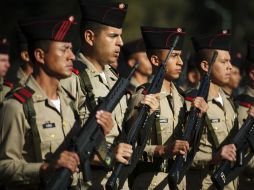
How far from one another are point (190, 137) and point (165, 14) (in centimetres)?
2880

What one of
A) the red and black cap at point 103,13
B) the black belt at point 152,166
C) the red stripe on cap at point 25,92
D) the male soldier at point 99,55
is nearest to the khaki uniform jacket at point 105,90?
the male soldier at point 99,55

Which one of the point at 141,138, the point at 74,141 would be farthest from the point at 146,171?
the point at 74,141

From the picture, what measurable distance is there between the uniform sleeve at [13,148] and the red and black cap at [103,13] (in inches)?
79.1

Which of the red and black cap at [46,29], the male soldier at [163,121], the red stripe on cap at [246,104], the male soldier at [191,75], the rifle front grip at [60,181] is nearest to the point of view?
the rifle front grip at [60,181]

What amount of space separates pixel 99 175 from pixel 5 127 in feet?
5.18

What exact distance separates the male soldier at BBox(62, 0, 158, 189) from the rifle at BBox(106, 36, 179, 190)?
19cm

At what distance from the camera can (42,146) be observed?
7.30 metres

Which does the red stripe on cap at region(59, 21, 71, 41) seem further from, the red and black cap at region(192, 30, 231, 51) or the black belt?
the red and black cap at region(192, 30, 231, 51)

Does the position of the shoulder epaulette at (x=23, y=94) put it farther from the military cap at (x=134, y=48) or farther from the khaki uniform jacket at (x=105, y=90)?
the military cap at (x=134, y=48)

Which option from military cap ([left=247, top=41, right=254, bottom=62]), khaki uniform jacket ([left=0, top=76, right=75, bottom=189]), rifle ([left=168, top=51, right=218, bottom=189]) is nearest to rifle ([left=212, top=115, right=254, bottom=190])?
rifle ([left=168, top=51, right=218, bottom=189])

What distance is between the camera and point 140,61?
47.5ft

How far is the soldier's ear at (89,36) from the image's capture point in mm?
8898

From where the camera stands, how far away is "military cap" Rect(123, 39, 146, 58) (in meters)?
14.7

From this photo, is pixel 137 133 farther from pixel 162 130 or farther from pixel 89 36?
pixel 89 36
